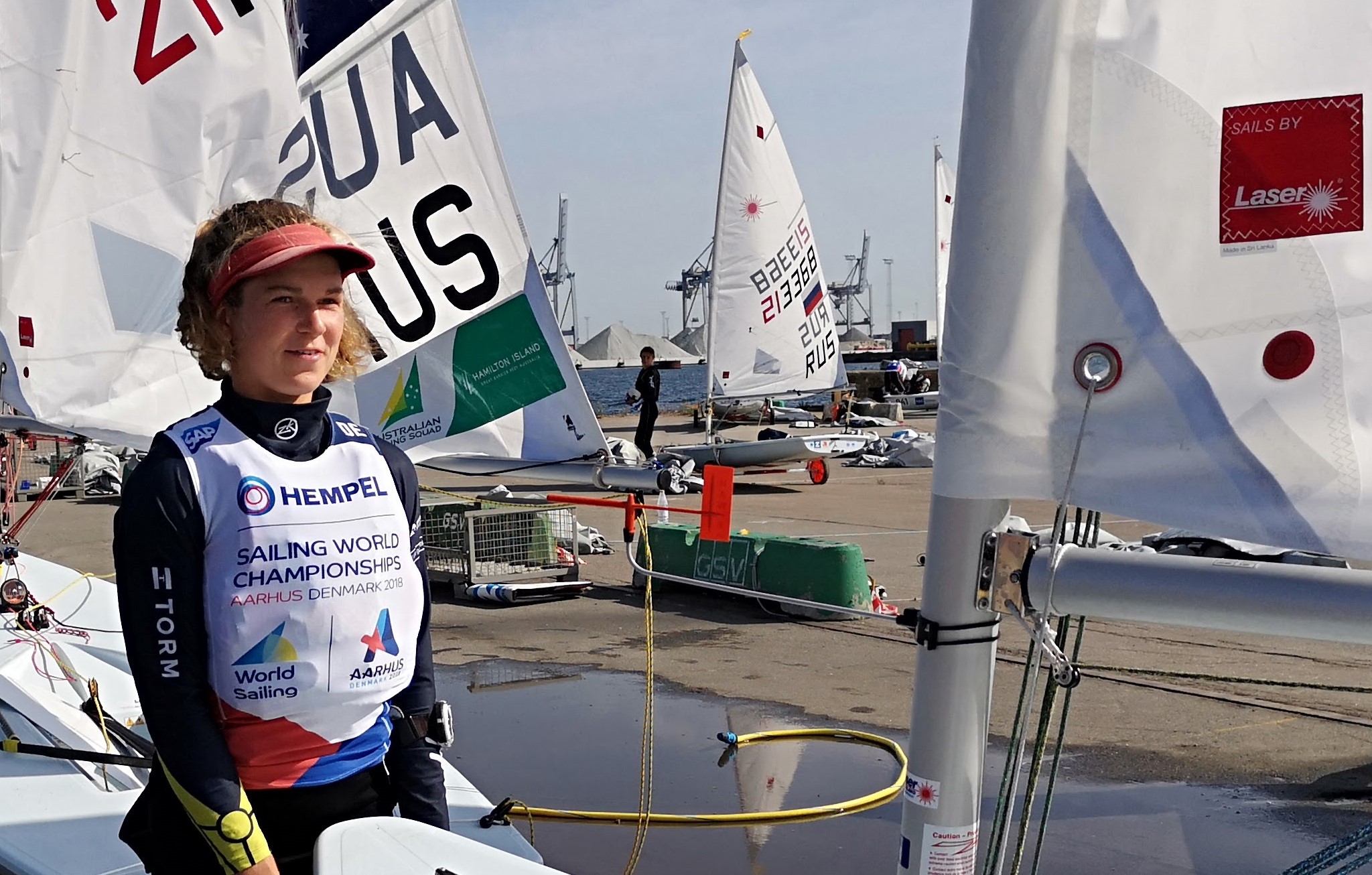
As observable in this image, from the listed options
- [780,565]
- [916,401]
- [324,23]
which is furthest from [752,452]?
[916,401]

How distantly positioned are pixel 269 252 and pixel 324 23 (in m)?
4.04

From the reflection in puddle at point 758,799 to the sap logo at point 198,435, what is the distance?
3.03 metres

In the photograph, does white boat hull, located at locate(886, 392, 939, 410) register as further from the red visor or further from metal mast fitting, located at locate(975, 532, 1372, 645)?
the red visor

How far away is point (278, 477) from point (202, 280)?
1.07ft

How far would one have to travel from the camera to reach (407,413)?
5402mm

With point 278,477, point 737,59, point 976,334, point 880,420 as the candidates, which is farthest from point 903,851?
point 880,420

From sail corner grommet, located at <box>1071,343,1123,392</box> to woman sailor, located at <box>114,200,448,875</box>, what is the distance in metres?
1.03

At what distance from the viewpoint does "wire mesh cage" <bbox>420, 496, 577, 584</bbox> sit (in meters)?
9.35

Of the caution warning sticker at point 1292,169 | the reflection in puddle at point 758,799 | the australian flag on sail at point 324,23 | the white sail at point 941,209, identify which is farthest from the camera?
the white sail at point 941,209

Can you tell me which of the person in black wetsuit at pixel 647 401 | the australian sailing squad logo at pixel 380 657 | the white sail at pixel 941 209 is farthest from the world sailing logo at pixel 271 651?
the white sail at pixel 941 209

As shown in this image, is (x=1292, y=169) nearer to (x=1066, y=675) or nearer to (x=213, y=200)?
(x=1066, y=675)

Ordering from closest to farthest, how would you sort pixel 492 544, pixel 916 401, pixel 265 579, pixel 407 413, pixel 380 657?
pixel 265 579
pixel 380 657
pixel 407 413
pixel 492 544
pixel 916 401

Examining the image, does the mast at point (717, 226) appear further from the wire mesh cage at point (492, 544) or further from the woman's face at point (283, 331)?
the woman's face at point (283, 331)

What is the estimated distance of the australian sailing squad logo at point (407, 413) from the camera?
5.40 m
